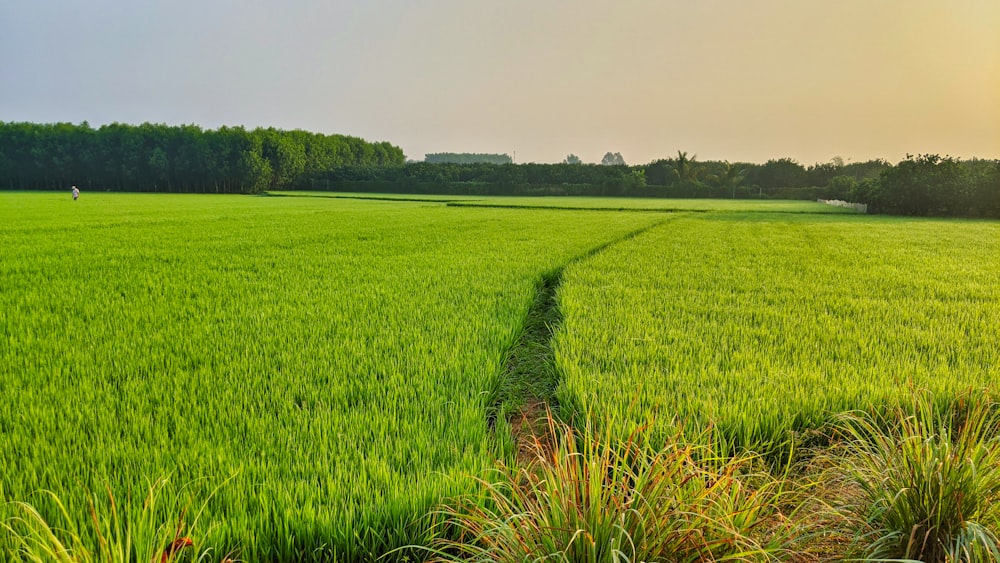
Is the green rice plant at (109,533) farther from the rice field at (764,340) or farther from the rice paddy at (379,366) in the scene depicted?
the rice field at (764,340)

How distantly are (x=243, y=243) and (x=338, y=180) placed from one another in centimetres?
6532

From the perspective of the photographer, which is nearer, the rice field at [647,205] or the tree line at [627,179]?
the rice field at [647,205]

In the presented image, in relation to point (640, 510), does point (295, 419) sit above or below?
below

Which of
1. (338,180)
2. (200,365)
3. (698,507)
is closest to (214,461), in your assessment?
(200,365)

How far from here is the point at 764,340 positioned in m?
4.42

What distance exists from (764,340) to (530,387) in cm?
214

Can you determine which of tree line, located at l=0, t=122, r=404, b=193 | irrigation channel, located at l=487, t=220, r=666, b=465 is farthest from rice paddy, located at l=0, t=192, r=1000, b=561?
tree line, located at l=0, t=122, r=404, b=193

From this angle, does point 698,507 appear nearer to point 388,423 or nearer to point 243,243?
point 388,423

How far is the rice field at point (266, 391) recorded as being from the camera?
1984mm

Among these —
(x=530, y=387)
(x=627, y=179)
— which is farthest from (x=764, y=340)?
(x=627, y=179)

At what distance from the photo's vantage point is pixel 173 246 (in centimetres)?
1100

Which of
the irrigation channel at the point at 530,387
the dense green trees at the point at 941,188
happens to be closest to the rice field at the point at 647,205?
the dense green trees at the point at 941,188

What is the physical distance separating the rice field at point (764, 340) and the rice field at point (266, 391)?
2.58 feet

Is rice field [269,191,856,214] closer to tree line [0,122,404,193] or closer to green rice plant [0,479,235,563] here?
tree line [0,122,404,193]
